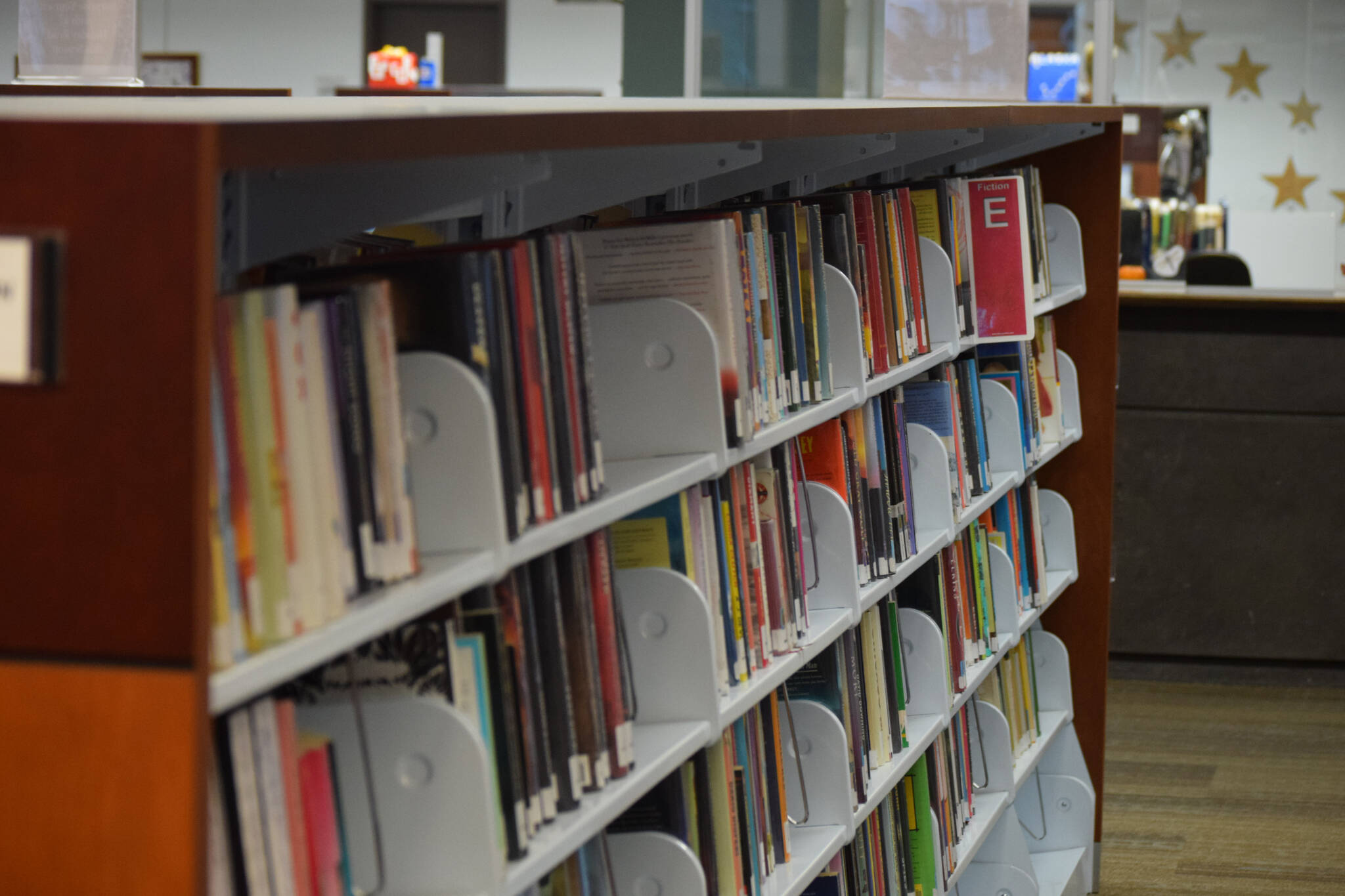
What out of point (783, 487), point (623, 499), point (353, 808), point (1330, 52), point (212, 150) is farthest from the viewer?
point (1330, 52)

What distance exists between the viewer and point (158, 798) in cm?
71

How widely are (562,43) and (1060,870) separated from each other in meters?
8.65

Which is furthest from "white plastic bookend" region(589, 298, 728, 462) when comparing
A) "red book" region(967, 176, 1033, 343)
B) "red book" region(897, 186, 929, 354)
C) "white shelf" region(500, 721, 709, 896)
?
"red book" region(967, 176, 1033, 343)

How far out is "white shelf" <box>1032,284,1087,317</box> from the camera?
290 cm

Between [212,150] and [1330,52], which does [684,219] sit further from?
[1330,52]

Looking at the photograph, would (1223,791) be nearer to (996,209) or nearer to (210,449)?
(996,209)

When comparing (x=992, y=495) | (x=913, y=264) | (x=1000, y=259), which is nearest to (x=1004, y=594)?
(x=992, y=495)

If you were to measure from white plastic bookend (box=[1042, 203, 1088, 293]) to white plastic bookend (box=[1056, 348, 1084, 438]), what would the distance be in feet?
0.52

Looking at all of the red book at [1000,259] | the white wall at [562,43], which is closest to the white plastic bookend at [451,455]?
the red book at [1000,259]

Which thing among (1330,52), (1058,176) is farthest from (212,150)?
(1330,52)

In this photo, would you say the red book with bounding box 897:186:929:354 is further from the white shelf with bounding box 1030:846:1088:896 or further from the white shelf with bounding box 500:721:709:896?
the white shelf with bounding box 1030:846:1088:896

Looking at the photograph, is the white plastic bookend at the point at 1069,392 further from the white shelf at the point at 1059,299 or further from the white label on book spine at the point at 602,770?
the white label on book spine at the point at 602,770

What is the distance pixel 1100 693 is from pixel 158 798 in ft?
9.81

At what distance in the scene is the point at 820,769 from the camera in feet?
6.19
